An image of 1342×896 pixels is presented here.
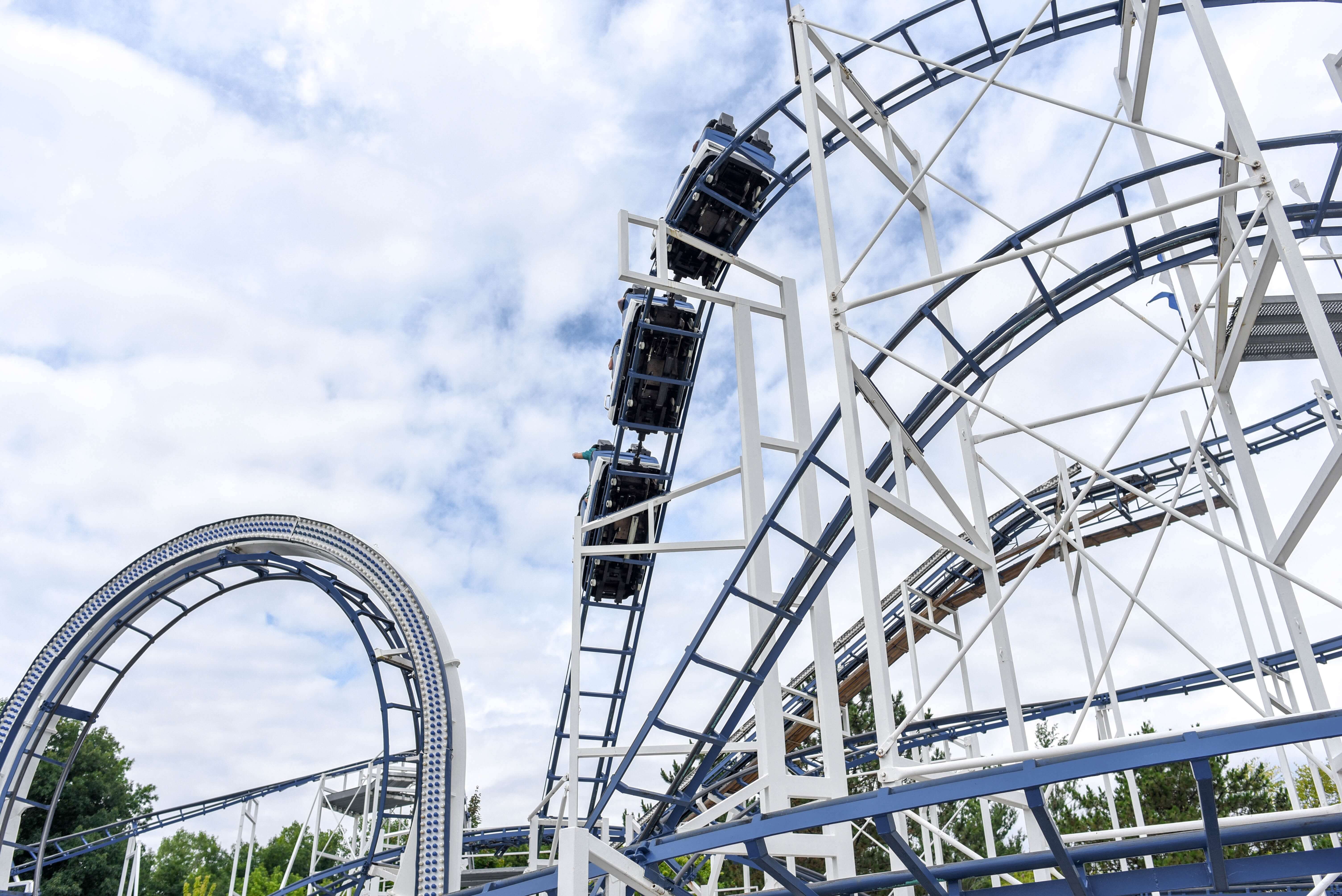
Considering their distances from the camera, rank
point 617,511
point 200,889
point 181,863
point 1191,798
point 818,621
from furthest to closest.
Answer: point 181,863
point 1191,798
point 200,889
point 617,511
point 818,621

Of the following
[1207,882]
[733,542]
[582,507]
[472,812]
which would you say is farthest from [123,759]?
[1207,882]

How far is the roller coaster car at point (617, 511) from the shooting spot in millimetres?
10734

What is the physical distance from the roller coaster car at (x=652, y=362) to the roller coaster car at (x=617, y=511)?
0.60 metres

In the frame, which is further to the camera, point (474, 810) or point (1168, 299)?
point (474, 810)

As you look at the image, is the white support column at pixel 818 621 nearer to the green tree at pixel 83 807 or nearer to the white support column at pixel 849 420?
the white support column at pixel 849 420

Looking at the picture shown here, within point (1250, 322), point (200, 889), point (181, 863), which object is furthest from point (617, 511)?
point (181, 863)

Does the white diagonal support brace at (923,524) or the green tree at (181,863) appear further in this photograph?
the green tree at (181,863)

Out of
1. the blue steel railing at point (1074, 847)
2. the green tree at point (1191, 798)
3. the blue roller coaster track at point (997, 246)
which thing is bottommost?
the blue steel railing at point (1074, 847)

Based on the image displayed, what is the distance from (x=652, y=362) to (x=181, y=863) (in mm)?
37396

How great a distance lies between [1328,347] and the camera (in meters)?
4.02

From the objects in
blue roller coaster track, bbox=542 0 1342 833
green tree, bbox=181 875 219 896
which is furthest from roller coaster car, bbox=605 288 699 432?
green tree, bbox=181 875 219 896

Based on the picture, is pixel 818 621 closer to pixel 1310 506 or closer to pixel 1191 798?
pixel 1310 506

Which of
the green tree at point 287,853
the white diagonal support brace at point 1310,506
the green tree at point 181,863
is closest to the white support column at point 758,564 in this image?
the white diagonal support brace at point 1310,506

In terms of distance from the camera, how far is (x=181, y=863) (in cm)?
3709
